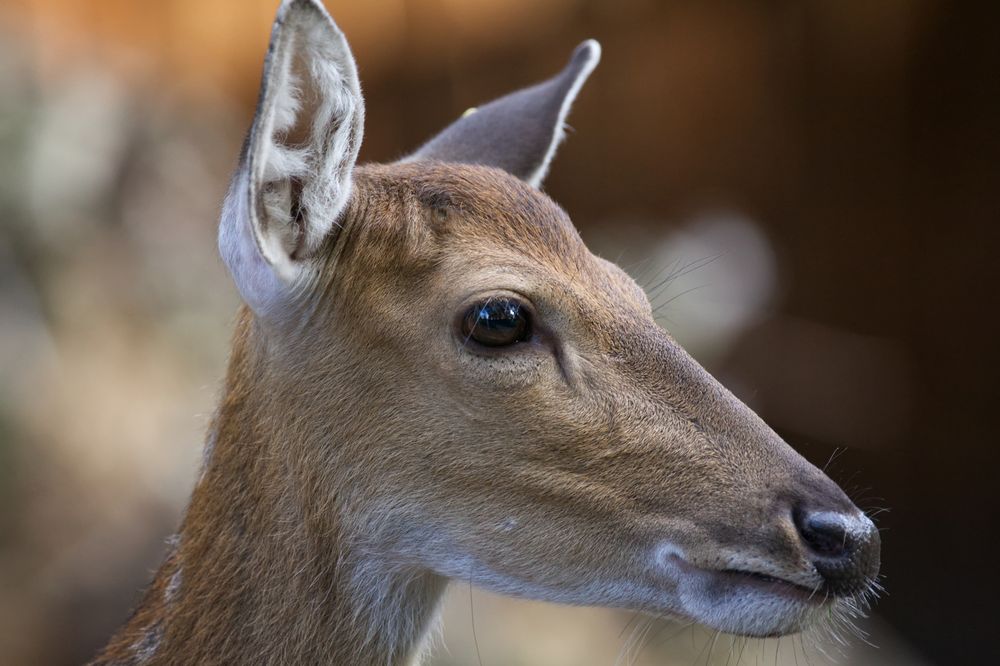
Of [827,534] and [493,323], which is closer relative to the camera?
[827,534]

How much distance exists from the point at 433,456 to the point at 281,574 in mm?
586

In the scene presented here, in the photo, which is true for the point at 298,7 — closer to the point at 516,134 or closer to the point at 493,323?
the point at 493,323

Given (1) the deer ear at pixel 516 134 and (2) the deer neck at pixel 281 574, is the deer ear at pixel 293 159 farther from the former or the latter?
(1) the deer ear at pixel 516 134

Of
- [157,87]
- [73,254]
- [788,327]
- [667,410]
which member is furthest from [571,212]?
[667,410]

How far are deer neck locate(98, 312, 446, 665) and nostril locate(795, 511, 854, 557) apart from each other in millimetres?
1158

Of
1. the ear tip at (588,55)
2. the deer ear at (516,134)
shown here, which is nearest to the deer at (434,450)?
the deer ear at (516,134)

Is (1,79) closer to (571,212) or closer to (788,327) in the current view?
(571,212)

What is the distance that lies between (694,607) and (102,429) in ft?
17.8

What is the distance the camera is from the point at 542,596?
10.9 feet

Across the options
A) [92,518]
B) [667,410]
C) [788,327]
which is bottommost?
[788,327]

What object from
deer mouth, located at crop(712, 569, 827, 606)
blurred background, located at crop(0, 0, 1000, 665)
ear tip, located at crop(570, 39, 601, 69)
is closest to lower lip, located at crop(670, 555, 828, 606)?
deer mouth, located at crop(712, 569, 827, 606)

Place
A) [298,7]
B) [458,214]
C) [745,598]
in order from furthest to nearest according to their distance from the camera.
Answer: [458,214], [745,598], [298,7]

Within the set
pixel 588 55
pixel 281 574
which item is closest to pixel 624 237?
pixel 588 55

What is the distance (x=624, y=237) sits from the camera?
10422 mm
